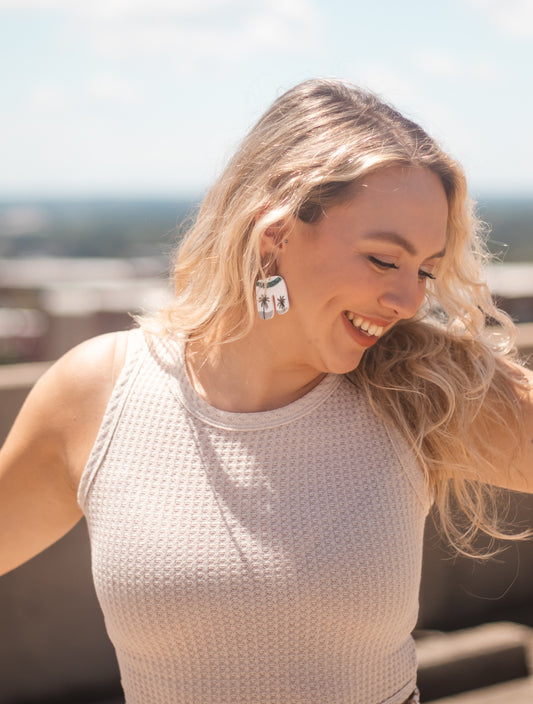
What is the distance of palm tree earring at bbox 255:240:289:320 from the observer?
5.83ft

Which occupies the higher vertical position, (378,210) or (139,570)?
(378,210)

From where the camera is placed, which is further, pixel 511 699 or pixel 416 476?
pixel 511 699

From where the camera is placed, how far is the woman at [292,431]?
163 centimetres

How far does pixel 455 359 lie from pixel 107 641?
1588 mm

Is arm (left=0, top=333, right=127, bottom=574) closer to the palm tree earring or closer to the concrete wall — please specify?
the palm tree earring

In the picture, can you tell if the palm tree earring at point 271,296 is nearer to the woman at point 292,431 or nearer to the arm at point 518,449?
the woman at point 292,431

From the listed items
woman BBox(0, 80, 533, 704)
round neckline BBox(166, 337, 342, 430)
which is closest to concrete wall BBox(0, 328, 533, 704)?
woman BBox(0, 80, 533, 704)

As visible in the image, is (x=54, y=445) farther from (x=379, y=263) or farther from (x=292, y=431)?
(x=379, y=263)

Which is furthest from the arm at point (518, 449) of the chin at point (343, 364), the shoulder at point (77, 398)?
the shoulder at point (77, 398)

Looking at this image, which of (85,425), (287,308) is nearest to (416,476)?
(287,308)

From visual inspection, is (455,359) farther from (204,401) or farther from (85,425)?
(85,425)

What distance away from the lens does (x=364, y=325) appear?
5.59ft

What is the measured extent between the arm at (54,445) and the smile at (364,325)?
54 centimetres

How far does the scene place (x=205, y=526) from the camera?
166cm
